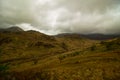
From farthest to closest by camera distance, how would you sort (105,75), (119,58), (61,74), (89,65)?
(119,58)
(89,65)
(61,74)
(105,75)

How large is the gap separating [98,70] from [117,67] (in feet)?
37.9

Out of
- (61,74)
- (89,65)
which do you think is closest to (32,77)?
(61,74)

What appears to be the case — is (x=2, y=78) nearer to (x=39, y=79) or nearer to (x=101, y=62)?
(x=39, y=79)

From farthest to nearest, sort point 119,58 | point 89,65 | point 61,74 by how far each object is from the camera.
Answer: point 119,58, point 89,65, point 61,74

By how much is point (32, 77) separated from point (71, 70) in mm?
22773

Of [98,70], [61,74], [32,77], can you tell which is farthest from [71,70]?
[32,77]

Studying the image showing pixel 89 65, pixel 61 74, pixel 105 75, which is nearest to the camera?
pixel 105 75

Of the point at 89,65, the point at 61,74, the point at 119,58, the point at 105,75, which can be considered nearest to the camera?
the point at 105,75

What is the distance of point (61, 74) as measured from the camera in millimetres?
102125

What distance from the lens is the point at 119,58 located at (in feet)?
392

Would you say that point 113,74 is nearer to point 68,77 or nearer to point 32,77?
point 68,77

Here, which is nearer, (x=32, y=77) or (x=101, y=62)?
(x=32, y=77)

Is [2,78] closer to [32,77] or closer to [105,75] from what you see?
[32,77]

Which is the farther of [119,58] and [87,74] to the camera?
[119,58]
